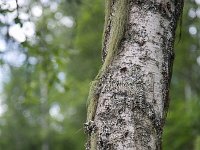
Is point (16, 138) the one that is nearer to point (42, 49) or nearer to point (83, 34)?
point (83, 34)

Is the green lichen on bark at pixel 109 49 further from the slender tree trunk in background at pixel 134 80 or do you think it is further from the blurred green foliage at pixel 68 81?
the blurred green foliage at pixel 68 81

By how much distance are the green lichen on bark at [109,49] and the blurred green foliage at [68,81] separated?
1.62 metres

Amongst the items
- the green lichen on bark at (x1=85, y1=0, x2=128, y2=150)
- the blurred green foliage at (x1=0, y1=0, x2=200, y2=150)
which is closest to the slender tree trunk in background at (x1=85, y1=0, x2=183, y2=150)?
the green lichen on bark at (x1=85, y1=0, x2=128, y2=150)

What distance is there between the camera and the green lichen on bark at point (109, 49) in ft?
6.82

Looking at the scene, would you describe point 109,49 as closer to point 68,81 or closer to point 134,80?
point 134,80

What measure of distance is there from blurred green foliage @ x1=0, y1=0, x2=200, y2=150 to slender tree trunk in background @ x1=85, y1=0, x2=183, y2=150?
68.5 inches

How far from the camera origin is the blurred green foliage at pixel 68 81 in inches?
227

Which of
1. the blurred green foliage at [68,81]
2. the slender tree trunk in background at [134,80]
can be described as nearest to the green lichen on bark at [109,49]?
the slender tree trunk in background at [134,80]

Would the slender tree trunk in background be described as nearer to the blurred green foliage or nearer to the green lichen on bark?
the green lichen on bark

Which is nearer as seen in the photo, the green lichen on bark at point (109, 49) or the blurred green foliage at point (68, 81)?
the green lichen on bark at point (109, 49)

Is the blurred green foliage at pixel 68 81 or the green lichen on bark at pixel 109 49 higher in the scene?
the blurred green foliage at pixel 68 81

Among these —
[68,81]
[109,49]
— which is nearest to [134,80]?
[109,49]

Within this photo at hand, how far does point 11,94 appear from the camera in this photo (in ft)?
85.4

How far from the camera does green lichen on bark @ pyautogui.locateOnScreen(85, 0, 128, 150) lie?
6.82 ft
